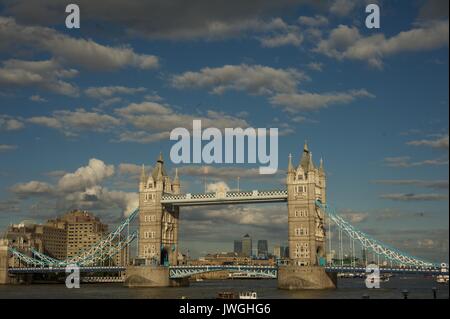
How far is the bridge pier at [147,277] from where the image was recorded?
4761 inches

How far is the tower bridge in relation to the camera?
106m

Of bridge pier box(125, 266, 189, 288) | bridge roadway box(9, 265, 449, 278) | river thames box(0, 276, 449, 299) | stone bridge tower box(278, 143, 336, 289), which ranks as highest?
stone bridge tower box(278, 143, 336, 289)

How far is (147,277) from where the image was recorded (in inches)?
4779

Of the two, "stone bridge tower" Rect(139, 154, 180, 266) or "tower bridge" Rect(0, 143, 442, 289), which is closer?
"tower bridge" Rect(0, 143, 442, 289)

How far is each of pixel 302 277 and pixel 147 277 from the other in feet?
102

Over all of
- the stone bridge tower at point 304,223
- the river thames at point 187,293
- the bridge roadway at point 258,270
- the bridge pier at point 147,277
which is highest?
the stone bridge tower at point 304,223

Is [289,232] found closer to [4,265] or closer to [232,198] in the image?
[232,198]

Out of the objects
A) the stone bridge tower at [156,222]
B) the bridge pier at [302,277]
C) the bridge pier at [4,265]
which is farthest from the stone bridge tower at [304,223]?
the bridge pier at [4,265]
